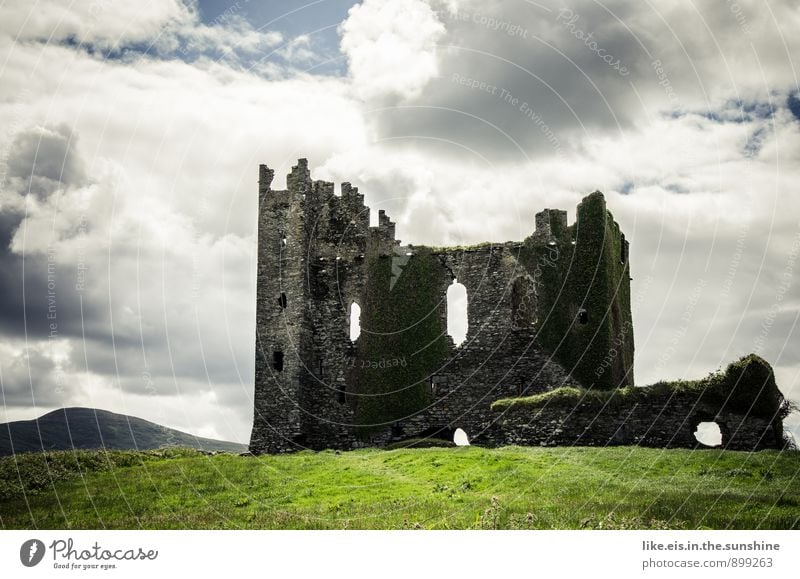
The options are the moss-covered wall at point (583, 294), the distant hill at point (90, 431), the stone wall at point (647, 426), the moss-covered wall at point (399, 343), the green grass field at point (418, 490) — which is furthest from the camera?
the distant hill at point (90, 431)

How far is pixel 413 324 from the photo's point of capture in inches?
1818

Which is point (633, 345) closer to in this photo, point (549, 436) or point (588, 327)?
point (588, 327)

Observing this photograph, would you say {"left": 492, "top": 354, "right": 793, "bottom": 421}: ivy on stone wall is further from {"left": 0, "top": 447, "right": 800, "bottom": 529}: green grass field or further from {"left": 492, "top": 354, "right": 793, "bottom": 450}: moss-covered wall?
{"left": 0, "top": 447, "right": 800, "bottom": 529}: green grass field

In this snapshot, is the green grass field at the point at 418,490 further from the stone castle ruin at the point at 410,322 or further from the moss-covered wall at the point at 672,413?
the stone castle ruin at the point at 410,322

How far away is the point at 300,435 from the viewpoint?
4538cm

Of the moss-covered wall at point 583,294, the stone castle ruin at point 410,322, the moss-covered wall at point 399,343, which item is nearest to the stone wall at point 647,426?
the stone castle ruin at point 410,322

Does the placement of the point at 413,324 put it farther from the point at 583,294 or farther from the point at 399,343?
the point at 583,294

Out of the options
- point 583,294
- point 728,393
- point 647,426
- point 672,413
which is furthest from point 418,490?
point 583,294

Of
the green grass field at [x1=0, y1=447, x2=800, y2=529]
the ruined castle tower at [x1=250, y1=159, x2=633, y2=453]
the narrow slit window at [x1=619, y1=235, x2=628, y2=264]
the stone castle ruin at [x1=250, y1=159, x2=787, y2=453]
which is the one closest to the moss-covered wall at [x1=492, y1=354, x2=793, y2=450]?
the green grass field at [x1=0, y1=447, x2=800, y2=529]

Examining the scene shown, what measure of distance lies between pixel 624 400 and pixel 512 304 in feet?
36.5

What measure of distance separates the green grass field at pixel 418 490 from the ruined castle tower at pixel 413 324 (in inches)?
347

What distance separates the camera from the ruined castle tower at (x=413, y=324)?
43406 mm

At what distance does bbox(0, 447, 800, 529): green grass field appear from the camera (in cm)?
2211

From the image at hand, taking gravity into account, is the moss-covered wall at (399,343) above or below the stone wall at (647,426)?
above
